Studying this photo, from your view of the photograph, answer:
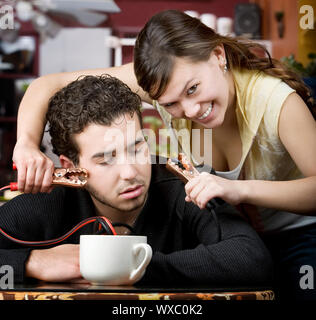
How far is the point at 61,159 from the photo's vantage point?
0.90m

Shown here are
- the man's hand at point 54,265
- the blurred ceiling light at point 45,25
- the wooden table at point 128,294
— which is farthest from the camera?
the blurred ceiling light at point 45,25

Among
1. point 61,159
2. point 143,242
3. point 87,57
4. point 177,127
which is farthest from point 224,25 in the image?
point 143,242

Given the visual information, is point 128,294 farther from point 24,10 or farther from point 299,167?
point 24,10

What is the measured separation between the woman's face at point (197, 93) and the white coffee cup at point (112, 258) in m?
0.36

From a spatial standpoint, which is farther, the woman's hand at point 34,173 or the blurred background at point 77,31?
the blurred background at point 77,31

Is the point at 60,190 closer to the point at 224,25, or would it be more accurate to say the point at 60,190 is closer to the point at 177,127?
the point at 177,127

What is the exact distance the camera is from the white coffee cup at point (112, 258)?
0.56 metres

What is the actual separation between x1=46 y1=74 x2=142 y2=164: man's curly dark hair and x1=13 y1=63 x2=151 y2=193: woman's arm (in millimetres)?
29

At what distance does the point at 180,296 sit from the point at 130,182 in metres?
0.30

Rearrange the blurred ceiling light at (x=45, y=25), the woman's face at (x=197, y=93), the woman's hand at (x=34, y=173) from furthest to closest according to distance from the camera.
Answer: the blurred ceiling light at (x=45, y=25) < the woman's face at (x=197, y=93) < the woman's hand at (x=34, y=173)

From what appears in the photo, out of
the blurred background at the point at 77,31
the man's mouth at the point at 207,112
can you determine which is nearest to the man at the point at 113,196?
the man's mouth at the point at 207,112

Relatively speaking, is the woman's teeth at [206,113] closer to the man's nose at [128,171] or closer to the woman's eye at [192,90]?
the woman's eye at [192,90]

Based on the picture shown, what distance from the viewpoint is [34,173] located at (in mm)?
→ 764

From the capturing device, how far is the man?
0.76m
